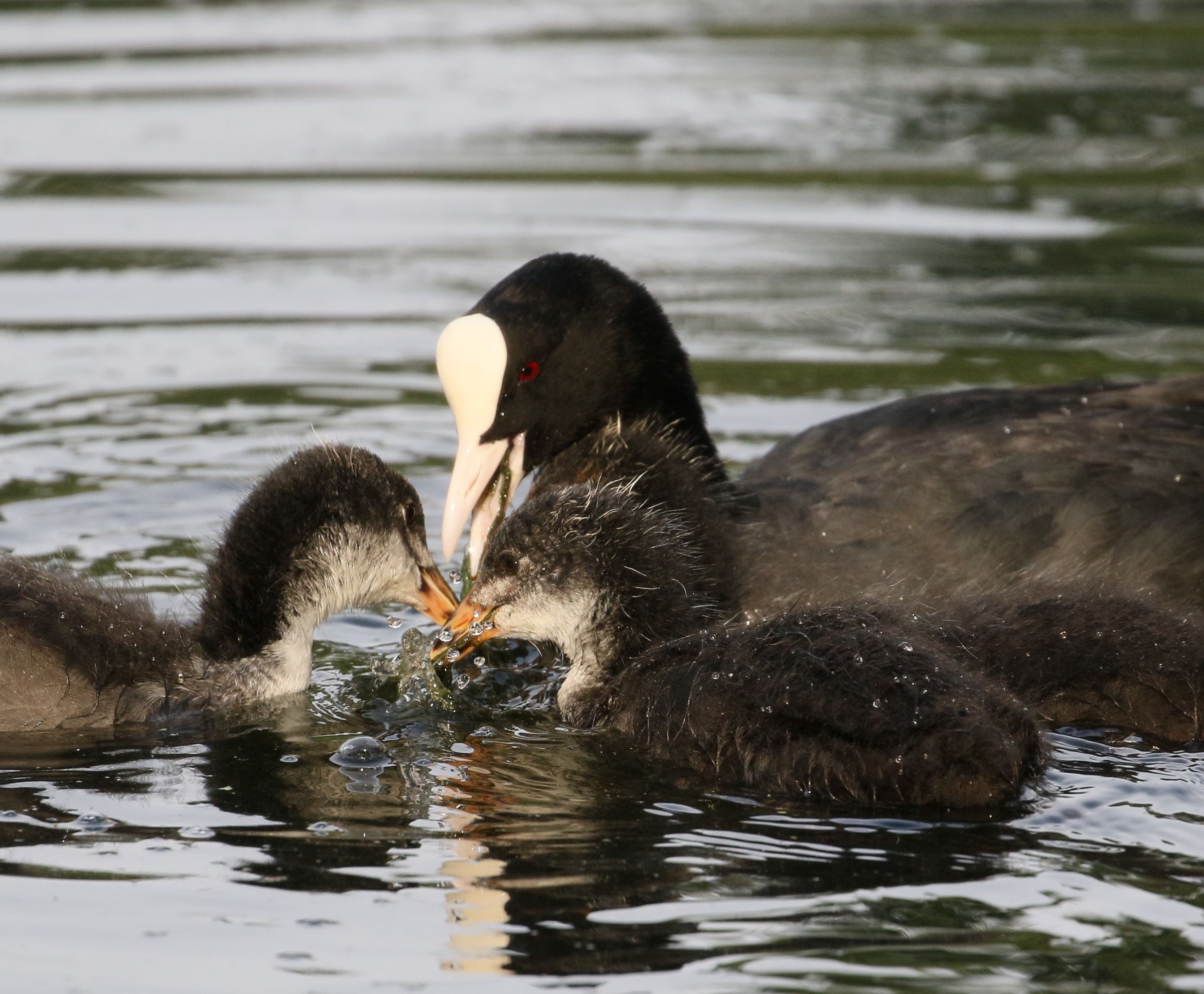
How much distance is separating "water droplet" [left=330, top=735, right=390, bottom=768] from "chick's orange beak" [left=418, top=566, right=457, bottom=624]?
890 millimetres

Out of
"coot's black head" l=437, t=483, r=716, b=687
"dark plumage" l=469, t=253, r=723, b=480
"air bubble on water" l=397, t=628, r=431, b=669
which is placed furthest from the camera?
"dark plumage" l=469, t=253, r=723, b=480

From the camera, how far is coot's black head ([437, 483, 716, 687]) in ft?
19.4

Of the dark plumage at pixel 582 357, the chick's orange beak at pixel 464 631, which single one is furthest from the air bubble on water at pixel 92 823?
the dark plumage at pixel 582 357

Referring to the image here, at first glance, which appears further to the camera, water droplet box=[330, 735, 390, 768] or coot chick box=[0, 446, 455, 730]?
coot chick box=[0, 446, 455, 730]

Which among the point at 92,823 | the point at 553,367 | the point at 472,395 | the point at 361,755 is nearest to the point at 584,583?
the point at 361,755

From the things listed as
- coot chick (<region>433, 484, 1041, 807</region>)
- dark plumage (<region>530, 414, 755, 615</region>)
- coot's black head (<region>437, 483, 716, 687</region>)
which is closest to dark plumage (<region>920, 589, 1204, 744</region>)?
coot chick (<region>433, 484, 1041, 807</region>)

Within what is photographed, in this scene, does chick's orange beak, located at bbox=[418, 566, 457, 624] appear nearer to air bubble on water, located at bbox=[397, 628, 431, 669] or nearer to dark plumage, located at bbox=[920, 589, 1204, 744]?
air bubble on water, located at bbox=[397, 628, 431, 669]

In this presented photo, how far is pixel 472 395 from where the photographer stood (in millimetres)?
6602

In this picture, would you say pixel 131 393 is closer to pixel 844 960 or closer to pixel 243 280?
pixel 243 280

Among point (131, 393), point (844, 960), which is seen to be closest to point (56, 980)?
point (844, 960)

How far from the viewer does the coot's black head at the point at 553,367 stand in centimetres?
659

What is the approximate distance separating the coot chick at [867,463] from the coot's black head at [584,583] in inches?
18.5

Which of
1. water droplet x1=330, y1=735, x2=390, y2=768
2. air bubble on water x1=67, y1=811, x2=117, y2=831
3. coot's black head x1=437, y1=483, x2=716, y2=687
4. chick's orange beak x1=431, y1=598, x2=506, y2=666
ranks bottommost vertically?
air bubble on water x1=67, y1=811, x2=117, y2=831

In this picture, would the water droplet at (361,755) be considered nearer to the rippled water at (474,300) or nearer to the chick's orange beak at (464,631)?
the rippled water at (474,300)
